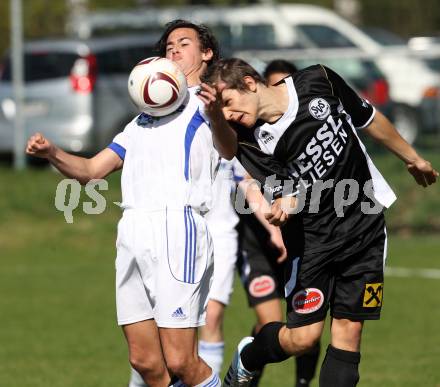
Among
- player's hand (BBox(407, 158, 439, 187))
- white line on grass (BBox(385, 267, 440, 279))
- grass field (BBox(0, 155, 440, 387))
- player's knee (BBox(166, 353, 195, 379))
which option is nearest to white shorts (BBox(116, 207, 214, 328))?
player's knee (BBox(166, 353, 195, 379))

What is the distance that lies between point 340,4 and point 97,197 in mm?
26981

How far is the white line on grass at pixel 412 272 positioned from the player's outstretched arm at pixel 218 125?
25.6 ft

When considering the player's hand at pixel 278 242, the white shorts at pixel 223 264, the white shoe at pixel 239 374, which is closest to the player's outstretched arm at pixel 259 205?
the player's hand at pixel 278 242

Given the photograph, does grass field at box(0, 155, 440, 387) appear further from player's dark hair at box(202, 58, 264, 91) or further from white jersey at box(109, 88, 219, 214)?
player's dark hair at box(202, 58, 264, 91)

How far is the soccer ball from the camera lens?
533cm

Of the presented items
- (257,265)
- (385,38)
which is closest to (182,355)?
(257,265)

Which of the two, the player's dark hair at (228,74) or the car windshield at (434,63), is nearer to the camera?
the player's dark hair at (228,74)

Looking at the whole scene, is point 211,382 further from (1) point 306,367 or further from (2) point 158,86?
(1) point 306,367

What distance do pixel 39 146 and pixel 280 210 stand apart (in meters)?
1.20

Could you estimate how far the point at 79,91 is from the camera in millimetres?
17375

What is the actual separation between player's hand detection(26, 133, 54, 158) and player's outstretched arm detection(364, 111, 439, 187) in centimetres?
174

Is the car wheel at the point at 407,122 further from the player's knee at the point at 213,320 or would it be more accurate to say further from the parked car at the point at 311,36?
the player's knee at the point at 213,320

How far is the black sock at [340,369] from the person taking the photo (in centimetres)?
582

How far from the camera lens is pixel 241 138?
571 cm
